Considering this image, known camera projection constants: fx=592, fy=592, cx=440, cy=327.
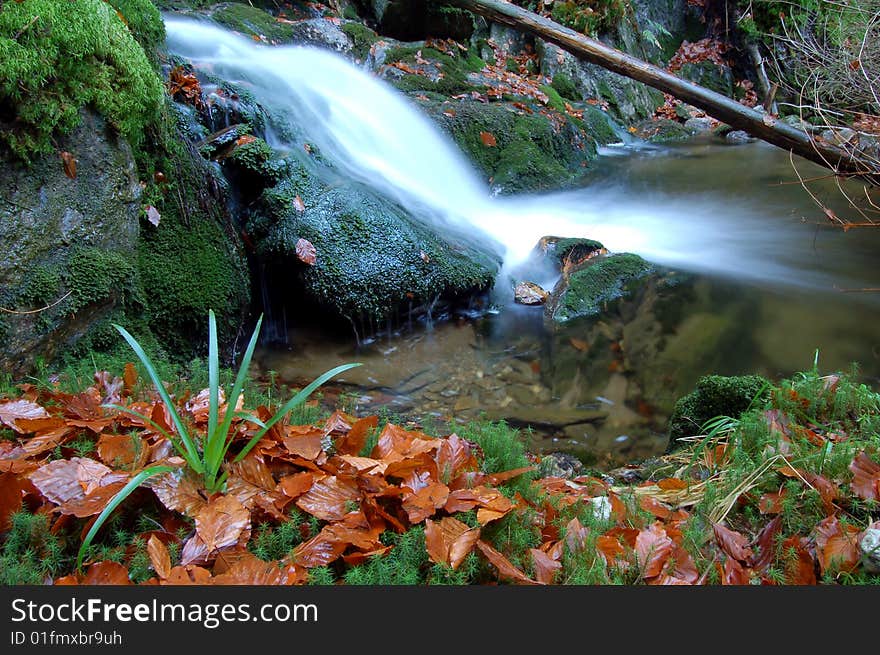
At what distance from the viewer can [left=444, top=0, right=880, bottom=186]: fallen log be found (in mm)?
6328

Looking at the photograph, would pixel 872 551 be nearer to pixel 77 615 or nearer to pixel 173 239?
pixel 77 615

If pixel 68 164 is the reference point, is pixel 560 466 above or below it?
below

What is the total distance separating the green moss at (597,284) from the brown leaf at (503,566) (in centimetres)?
375

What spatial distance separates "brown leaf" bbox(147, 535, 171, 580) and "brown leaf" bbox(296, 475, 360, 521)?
0.39 metres

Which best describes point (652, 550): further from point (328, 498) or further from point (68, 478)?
point (68, 478)

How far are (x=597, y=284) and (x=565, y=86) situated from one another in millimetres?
7902

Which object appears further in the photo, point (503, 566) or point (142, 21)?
point (142, 21)

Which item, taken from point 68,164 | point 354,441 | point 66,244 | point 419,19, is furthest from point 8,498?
point 419,19

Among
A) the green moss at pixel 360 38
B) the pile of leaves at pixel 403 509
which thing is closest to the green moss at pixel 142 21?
the pile of leaves at pixel 403 509

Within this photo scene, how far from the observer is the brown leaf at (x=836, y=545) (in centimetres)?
178

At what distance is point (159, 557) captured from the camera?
5.15ft

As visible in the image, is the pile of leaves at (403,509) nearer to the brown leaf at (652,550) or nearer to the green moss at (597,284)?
the brown leaf at (652,550)

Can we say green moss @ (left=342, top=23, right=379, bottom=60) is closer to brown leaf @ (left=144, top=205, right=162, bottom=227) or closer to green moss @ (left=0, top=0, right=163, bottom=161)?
green moss @ (left=0, top=0, right=163, bottom=161)

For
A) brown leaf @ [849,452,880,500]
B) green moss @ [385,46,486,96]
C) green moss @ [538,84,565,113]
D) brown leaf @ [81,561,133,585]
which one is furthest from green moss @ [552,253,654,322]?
green moss @ [538,84,565,113]
